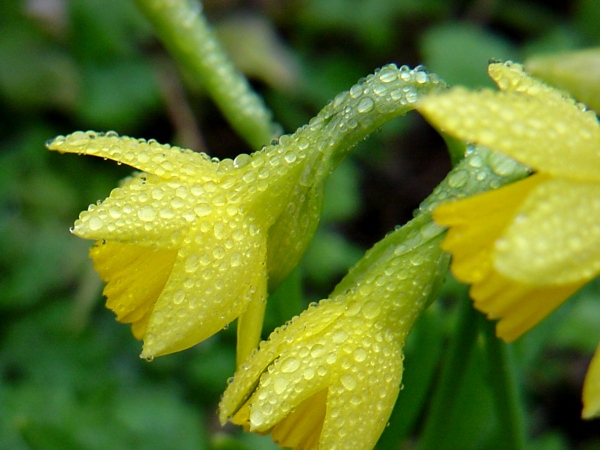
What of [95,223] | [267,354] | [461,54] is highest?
[95,223]

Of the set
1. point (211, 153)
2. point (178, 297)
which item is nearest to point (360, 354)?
point (178, 297)

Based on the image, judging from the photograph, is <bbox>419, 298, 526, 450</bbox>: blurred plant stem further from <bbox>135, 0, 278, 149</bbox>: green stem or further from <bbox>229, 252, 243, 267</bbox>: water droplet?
<bbox>135, 0, 278, 149</bbox>: green stem

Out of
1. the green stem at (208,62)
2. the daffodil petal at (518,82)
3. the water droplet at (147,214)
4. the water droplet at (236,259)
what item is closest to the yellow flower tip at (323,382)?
the water droplet at (236,259)

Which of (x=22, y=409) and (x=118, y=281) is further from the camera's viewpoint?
(x=22, y=409)

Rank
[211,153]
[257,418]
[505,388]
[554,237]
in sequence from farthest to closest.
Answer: [211,153]
[505,388]
[257,418]
[554,237]

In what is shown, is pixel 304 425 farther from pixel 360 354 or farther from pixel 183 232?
pixel 183 232

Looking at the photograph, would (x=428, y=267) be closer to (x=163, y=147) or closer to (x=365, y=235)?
(x=163, y=147)

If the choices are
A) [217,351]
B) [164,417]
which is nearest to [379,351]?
[164,417]
